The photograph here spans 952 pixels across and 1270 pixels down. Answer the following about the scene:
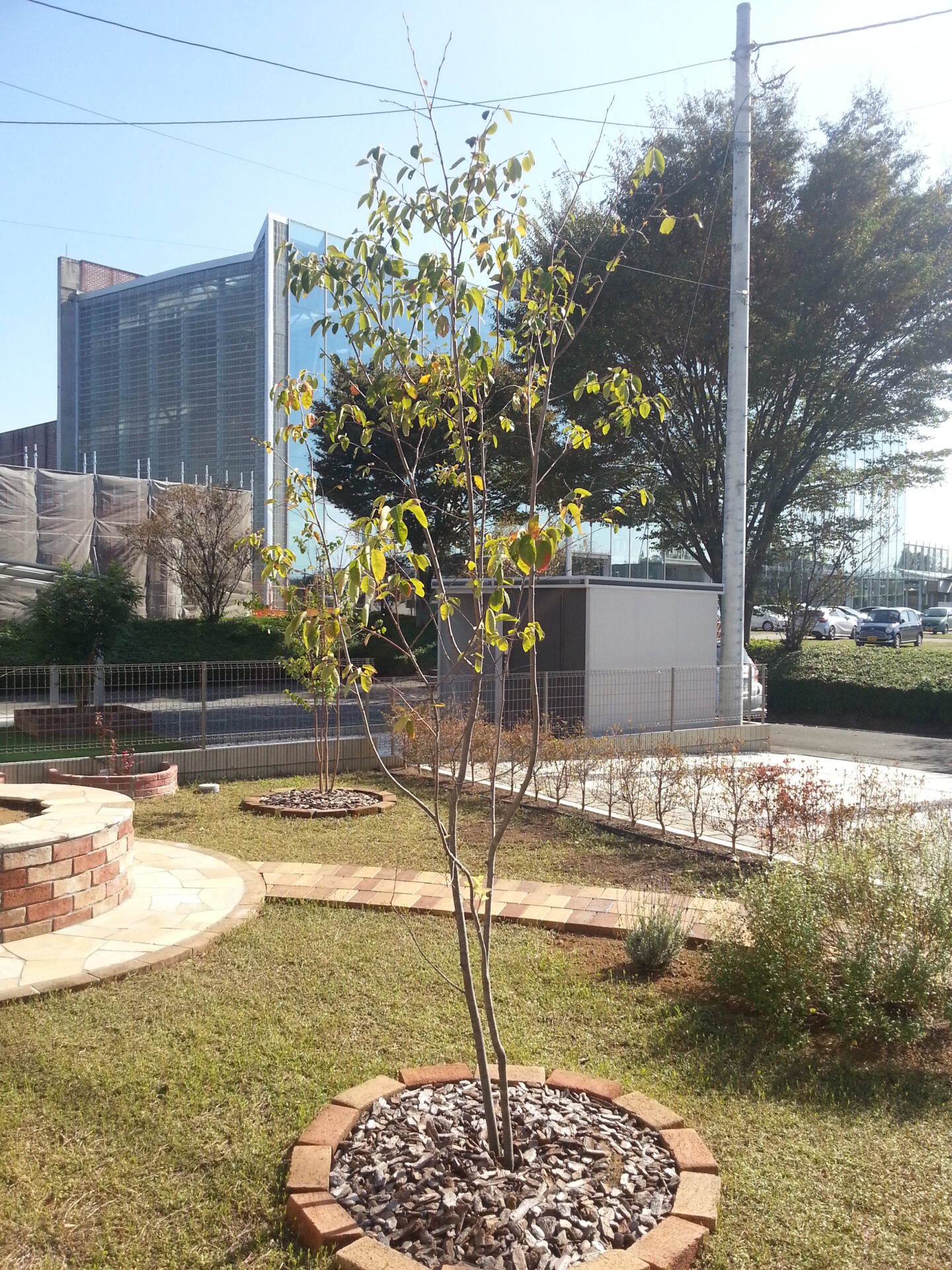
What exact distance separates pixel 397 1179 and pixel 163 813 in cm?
636

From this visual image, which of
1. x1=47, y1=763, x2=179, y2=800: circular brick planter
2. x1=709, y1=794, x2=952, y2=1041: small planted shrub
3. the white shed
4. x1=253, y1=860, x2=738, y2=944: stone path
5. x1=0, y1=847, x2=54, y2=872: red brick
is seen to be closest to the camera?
x1=709, y1=794, x2=952, y2=1041: small planted shrub

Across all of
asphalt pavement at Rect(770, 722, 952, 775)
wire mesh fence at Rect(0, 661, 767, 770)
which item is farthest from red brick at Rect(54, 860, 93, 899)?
asphalt pavement at Rect(770, 722, 952, 775)

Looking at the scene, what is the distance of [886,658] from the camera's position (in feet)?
66.2

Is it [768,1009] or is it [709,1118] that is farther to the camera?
[768,1009]

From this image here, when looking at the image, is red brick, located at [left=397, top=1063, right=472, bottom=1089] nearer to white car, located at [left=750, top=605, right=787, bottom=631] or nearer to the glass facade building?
the glass facade building

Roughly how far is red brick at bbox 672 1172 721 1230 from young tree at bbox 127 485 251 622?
81.4ft

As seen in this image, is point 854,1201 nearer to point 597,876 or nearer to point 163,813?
point 597,876

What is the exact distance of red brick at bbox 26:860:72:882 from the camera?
5.04m

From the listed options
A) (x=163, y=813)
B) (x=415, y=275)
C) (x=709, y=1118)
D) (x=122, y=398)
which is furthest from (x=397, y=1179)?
(x=122, y=398)

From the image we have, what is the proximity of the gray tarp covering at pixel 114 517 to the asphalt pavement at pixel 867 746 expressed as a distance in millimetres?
21390

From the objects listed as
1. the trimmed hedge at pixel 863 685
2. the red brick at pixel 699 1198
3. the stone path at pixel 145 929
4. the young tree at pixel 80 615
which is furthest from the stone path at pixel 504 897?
the trimmed hedge at pixel 863 685

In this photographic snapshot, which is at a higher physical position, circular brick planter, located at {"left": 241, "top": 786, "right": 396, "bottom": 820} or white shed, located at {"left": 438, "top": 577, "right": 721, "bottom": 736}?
white shed, located at {"left": 438, "top": 577, "right": 721, "bottom": 736}

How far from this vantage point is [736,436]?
47.3ft

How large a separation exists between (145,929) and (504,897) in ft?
7.21
